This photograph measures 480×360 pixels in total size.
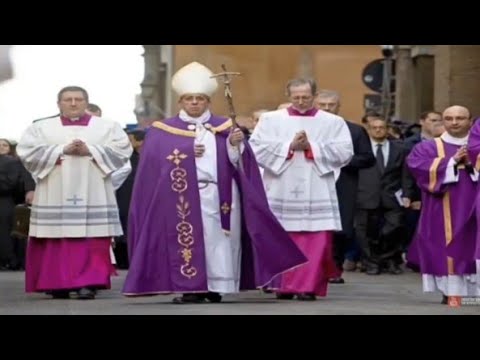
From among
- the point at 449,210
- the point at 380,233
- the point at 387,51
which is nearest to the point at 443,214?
the point at 449,210

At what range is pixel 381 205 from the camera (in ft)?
71.8

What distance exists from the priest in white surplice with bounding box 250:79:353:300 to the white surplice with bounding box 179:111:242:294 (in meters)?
0.90

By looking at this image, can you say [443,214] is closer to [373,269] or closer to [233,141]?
[233,141]

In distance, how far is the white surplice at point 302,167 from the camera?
17453 millimetres

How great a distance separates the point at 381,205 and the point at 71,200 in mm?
5317

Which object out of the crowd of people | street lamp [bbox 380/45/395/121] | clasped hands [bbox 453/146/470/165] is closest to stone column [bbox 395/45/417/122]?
street lamp [bbox 380/45/395/121]

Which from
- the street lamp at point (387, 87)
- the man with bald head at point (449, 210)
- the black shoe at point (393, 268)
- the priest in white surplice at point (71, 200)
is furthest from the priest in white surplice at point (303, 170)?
the street lamp at point (387, 87)

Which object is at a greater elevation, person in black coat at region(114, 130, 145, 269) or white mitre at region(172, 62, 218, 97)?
white mitre at region(172, 62, 218, 97)

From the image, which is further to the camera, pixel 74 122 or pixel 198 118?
pixel 74 122

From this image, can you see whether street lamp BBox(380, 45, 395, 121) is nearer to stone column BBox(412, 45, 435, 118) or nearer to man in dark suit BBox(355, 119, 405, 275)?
stone column BBox(412, 45, 435, 118)

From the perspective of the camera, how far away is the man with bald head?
54.6 ft

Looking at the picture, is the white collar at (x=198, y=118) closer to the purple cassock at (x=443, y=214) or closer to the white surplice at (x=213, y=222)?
the white surplice at (x=213, y=222)

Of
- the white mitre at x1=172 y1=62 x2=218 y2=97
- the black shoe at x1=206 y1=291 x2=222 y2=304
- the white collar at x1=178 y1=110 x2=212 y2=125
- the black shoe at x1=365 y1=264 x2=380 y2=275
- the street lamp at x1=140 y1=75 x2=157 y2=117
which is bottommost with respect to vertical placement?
the black shoe at x1=206 y1=291 x2=222 y2=304
